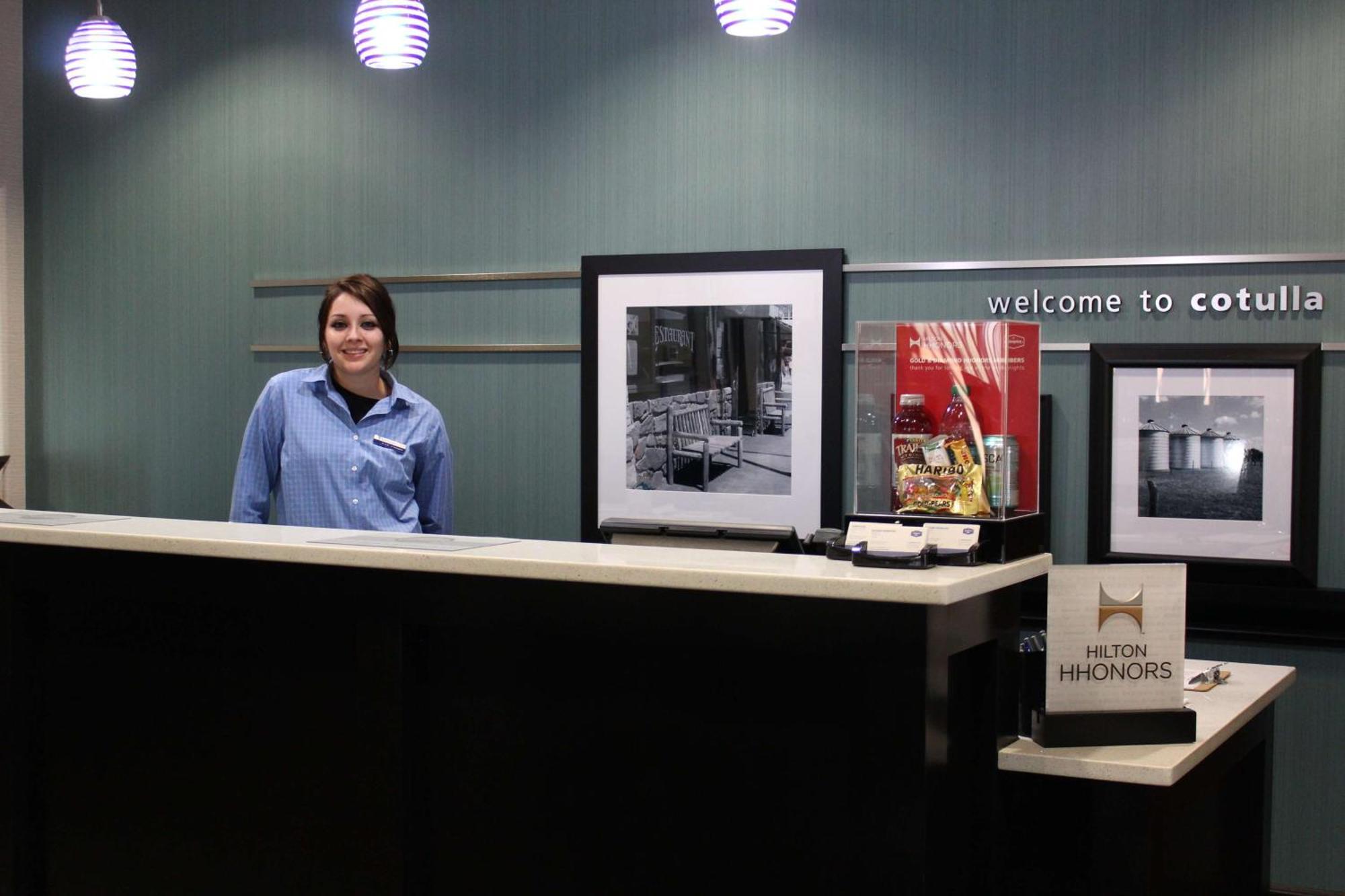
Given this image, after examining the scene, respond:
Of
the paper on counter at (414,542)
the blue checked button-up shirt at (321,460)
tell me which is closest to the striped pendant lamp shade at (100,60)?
the blue checked button-up shirt at (321,460)

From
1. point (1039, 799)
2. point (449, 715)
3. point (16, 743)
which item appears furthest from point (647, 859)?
point (16, 743)

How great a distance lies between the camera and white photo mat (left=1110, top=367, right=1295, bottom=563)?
368cm

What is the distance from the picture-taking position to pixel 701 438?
4.35 m

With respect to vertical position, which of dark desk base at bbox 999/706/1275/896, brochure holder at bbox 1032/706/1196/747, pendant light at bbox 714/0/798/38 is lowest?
dark desk base at bbox 999/706/1275/896

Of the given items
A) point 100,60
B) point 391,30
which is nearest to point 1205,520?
point 391,30

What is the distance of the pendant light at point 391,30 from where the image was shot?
3.47 metres

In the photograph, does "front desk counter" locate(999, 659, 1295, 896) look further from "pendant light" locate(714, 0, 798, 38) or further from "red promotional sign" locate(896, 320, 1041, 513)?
"pendant light" locate(714, 0, 798, 38)

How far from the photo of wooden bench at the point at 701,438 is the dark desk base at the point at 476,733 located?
6.53 ft

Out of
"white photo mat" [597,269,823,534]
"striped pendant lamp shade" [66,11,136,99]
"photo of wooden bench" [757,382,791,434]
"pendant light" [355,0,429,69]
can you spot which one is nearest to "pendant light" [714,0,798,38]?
"pendant light" [355,0,429,69]

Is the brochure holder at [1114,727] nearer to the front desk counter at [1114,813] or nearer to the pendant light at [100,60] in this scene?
the front desk counter at [1114,813]

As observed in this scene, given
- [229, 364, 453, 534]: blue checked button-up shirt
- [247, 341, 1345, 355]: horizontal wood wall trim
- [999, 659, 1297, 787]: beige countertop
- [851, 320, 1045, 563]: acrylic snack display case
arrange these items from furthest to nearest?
[247, 341, 1345, 355]: horizontal wood wall trim, [229, 364, 453, 534]: blue checked button-up shirt, [851, 320, 1045, 563]: acrylic snack display case, [999, 659, 1297, 787]: beige countertop

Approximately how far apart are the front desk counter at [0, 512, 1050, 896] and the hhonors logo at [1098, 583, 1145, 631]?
148 millimetres

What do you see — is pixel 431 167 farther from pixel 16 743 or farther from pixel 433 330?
pixel 16 743

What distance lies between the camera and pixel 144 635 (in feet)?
8.85
